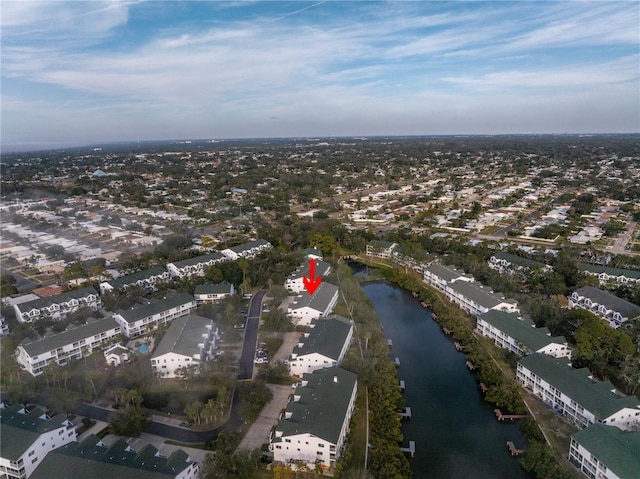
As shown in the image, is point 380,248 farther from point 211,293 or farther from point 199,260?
point 211,293

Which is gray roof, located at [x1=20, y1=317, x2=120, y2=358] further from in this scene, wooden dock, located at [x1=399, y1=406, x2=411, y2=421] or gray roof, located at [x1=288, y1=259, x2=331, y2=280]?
wooden dock, located at [x1=399, y1=406, x2=411, y2=421]

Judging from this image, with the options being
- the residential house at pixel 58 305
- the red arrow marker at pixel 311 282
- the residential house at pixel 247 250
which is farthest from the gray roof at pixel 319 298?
the residential house at pixel 58 305

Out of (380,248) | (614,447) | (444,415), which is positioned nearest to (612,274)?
(380,248)

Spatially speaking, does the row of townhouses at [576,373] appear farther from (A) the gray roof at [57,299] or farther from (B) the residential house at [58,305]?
(A) the gray roof at [57,299]

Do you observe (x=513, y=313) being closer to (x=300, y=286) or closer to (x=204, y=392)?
(x=300, y=286)

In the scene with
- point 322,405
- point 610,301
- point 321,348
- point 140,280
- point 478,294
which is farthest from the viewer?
point 140,280

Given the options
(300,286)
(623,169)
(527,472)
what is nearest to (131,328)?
(300,286)
